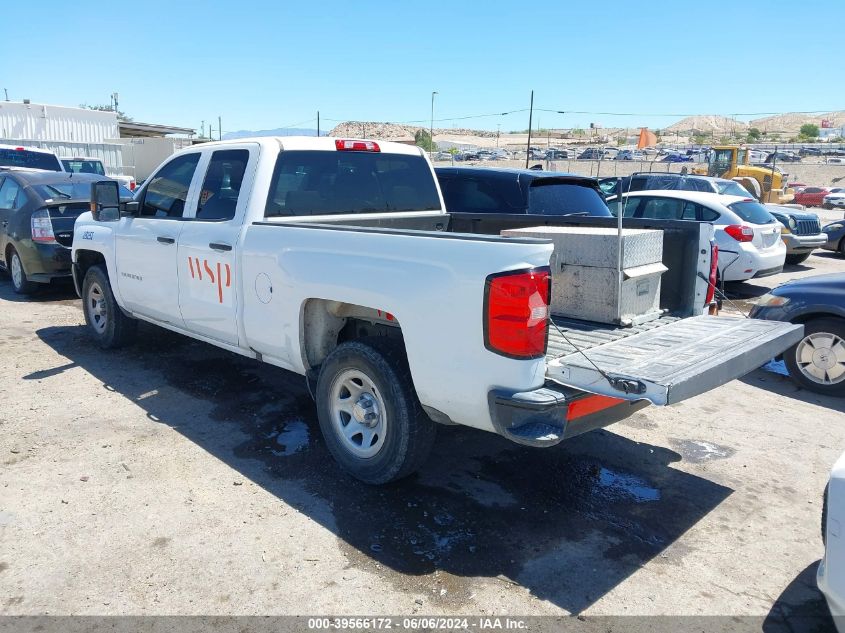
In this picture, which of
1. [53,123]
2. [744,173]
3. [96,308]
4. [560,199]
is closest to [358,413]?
[96,308]

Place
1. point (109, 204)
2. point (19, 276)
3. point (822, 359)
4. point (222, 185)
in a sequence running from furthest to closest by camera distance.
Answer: point (19, 276)
point (822, 359)
point (109, 204)
point (222, 185)

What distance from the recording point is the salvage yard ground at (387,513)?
322cm

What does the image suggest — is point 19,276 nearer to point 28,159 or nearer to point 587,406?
point 28,159

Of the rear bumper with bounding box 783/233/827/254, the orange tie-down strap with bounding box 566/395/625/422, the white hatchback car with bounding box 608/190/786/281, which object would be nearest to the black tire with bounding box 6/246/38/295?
the orange tie-down strap with bounding box 566/395/625/422

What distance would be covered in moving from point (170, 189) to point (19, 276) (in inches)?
206

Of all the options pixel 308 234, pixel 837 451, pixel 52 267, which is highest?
pixel 308 234

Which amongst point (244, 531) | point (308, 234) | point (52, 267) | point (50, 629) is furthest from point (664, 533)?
point (52, 267)

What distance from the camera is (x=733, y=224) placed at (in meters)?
10.4

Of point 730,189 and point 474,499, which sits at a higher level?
point 730,189

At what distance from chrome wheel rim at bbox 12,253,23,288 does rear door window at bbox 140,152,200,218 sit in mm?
4647

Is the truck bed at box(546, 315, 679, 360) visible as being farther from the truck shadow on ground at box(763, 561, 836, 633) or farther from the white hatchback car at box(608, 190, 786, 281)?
the white hatchback car at box(608, 190, 786, 281)

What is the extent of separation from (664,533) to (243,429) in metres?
3.03

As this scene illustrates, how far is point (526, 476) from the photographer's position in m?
4.43

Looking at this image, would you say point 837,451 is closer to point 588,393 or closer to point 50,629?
point 588,393
